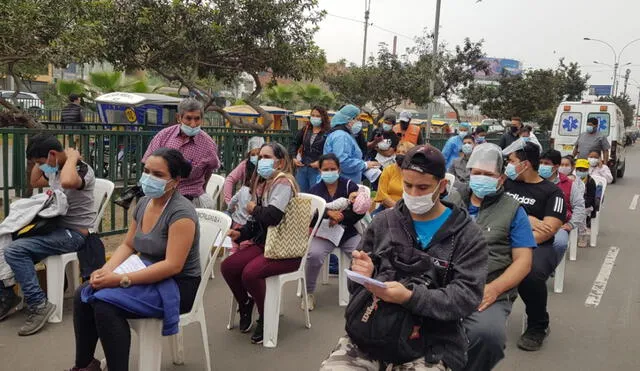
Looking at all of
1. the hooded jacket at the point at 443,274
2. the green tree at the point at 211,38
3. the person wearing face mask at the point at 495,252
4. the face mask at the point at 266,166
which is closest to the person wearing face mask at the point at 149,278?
the face mask at the point at 266,166

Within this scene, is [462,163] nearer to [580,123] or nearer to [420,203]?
[420,203]

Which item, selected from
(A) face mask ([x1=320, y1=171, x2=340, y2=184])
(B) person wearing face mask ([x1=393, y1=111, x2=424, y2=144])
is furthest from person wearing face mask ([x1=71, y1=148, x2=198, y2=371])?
(B) person wearing face mask ([x1=393, y1=111, x2=424, y2=144])

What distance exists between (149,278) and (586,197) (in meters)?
6.44

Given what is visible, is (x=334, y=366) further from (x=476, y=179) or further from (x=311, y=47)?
(x=311, y=47)

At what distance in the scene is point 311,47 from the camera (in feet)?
38.3

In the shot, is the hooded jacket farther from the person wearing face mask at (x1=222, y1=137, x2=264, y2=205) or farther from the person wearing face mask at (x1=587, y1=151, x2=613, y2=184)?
the person wearing face mask at (x1=587, y1=151, x2=613, y2=184)

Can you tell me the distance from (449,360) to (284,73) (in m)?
10.00

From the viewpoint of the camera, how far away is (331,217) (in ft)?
16.5

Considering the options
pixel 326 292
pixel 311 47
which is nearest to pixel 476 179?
pixel 326 292

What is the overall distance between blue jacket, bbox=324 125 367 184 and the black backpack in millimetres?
3990

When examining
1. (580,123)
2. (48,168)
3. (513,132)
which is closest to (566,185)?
(48,168)

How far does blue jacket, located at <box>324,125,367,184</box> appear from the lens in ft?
20.8

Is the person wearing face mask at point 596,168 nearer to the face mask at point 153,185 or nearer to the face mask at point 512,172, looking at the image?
the face mask at point 512,172

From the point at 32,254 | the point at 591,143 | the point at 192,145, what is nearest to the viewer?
the point at 32,254
